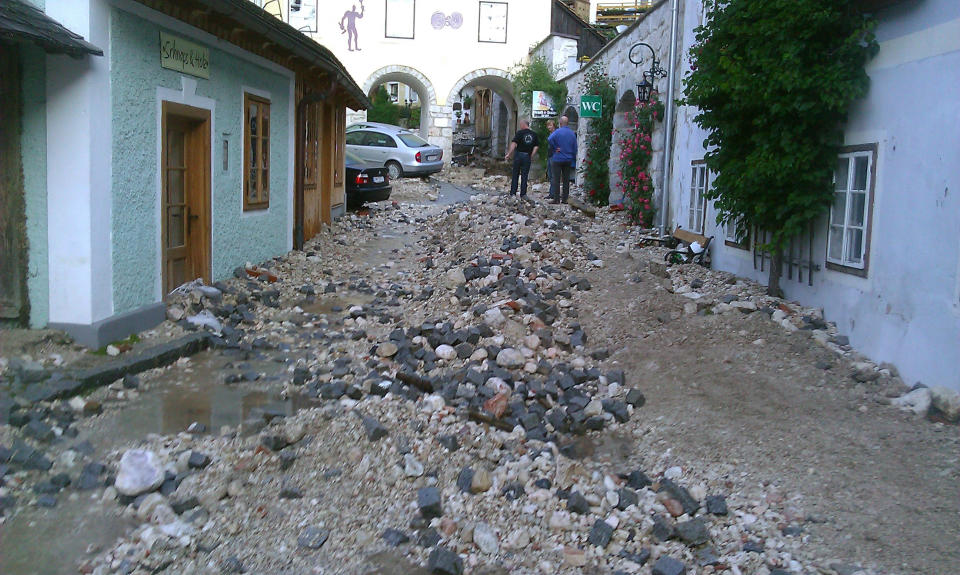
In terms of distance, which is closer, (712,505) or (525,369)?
(712,505)

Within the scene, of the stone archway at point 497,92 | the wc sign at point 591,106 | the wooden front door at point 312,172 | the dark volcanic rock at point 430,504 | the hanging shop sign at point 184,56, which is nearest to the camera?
the dark volcanic rock at point 430,504

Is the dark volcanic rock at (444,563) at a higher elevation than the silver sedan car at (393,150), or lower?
lower

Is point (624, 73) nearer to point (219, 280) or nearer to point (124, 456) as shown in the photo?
point (219, 280)

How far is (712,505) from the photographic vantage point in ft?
14.6

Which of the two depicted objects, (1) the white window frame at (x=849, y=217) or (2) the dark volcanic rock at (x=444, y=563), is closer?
(2) the dark volcanic rock at (x=444, y=563)

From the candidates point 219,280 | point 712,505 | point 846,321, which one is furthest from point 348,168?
point 712,505

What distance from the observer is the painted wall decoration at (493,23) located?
29.0 m

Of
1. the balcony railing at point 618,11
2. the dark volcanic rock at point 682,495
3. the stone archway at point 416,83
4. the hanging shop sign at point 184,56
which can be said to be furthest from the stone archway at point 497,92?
the dark volcanic rock at point 682,495

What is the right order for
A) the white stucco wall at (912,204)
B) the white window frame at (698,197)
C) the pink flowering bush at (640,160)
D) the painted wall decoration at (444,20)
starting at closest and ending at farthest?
the white stucco wall at (912,204) < the white window frame at (698,197) < the pink flowering bush at (640,160) < the painted wall decoration at (444,20)

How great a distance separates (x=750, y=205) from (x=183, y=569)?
570 cm

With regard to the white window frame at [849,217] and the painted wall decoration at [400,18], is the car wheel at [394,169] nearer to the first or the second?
the painted wall decoration at [400,18]

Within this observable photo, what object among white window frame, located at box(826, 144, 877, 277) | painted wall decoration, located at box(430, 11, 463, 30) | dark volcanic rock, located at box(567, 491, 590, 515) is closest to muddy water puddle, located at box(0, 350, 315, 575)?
dark volcanic rock, located at box(567, 491, 590, 515)

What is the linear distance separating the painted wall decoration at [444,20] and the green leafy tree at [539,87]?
2.83m

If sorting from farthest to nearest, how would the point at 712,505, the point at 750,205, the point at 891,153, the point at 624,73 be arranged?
1. the point at 624,73
2. the point at 750,205
3. the point at 891,153
4. the point at 712,505
